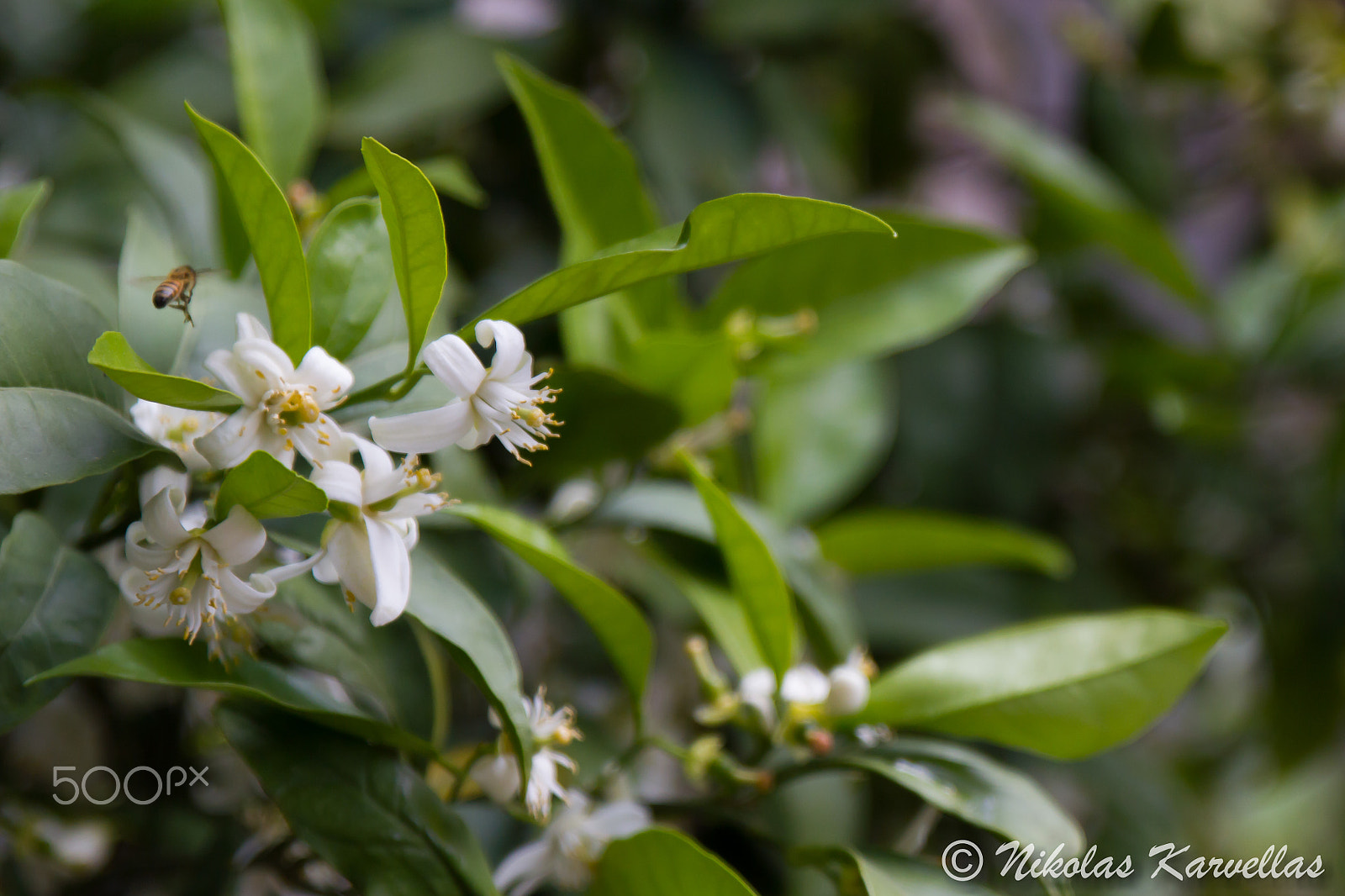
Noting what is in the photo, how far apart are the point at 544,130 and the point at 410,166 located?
9.3 inches

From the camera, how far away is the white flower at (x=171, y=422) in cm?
45

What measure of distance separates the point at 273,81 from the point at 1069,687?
60cm

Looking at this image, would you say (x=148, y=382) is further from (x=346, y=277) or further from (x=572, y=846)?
(x=572, y=846)

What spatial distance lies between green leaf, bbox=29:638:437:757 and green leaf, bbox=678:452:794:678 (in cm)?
19

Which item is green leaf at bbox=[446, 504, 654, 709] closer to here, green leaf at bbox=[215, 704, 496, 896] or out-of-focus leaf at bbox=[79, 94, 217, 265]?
green leaf at bbox=[215, 704, 496, 896]

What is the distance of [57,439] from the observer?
1.29ft

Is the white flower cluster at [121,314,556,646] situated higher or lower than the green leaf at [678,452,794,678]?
higher

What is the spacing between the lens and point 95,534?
48 centimetres

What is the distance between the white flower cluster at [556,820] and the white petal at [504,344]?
176 mm

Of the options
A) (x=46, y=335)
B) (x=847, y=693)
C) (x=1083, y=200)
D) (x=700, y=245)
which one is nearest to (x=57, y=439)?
(x=46, y=335)

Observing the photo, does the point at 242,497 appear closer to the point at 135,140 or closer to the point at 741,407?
the point at 135,140

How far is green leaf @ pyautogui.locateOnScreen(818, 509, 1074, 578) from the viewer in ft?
2.34

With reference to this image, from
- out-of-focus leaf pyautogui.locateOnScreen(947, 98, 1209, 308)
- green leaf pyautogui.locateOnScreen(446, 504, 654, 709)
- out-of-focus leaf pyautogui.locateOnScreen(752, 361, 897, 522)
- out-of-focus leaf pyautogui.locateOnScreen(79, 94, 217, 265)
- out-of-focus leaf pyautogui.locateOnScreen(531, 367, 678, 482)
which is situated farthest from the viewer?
out-of-focus leaf pyautogui.locateOnScreen(947, 98, 1209, 308)

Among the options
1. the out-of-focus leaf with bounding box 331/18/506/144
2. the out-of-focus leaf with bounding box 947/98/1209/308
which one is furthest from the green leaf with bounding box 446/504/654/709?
the out-of-focus leaf with bounding box 947/98/1209/308
